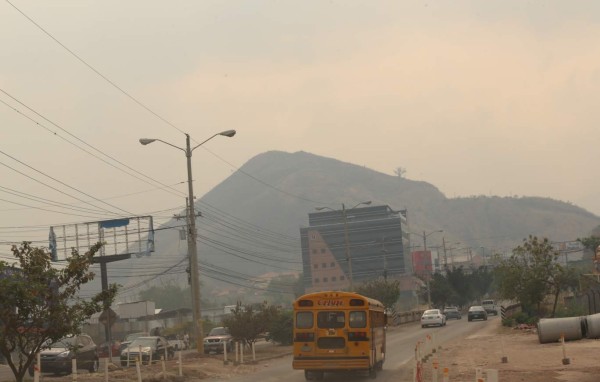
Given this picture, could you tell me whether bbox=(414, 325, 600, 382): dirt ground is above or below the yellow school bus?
below

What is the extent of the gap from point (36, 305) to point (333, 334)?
9430mm

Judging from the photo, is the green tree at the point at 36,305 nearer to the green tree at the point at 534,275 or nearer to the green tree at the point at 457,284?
the green tree at the point at 534,275

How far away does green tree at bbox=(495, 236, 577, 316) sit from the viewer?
54750 mm

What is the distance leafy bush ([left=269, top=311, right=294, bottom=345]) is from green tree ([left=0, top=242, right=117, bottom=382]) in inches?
1322

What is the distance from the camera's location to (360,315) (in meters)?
25.5

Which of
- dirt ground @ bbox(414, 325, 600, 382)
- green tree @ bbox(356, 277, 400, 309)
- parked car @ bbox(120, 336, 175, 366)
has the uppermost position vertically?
green tree @ bbox(356, 277, 400, 309)

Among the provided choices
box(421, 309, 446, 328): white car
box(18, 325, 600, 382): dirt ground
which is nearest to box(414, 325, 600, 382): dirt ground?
box(18, 325, 600, 382): dirt ground

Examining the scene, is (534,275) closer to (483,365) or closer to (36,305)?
(483,365)

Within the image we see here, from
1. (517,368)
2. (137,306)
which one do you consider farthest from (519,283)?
(137,306)

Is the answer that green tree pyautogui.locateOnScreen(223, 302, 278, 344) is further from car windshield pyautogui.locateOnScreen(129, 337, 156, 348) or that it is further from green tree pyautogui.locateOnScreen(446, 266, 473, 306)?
green tree pyautogui.locateOnScreen(446, 266, 473, 306)

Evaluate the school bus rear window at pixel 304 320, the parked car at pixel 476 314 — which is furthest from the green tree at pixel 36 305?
the parked car at pixel 476 314

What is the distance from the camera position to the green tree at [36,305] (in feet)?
61.9

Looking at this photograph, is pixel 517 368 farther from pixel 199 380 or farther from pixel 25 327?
pixel 25 327

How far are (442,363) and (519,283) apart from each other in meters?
27.3
